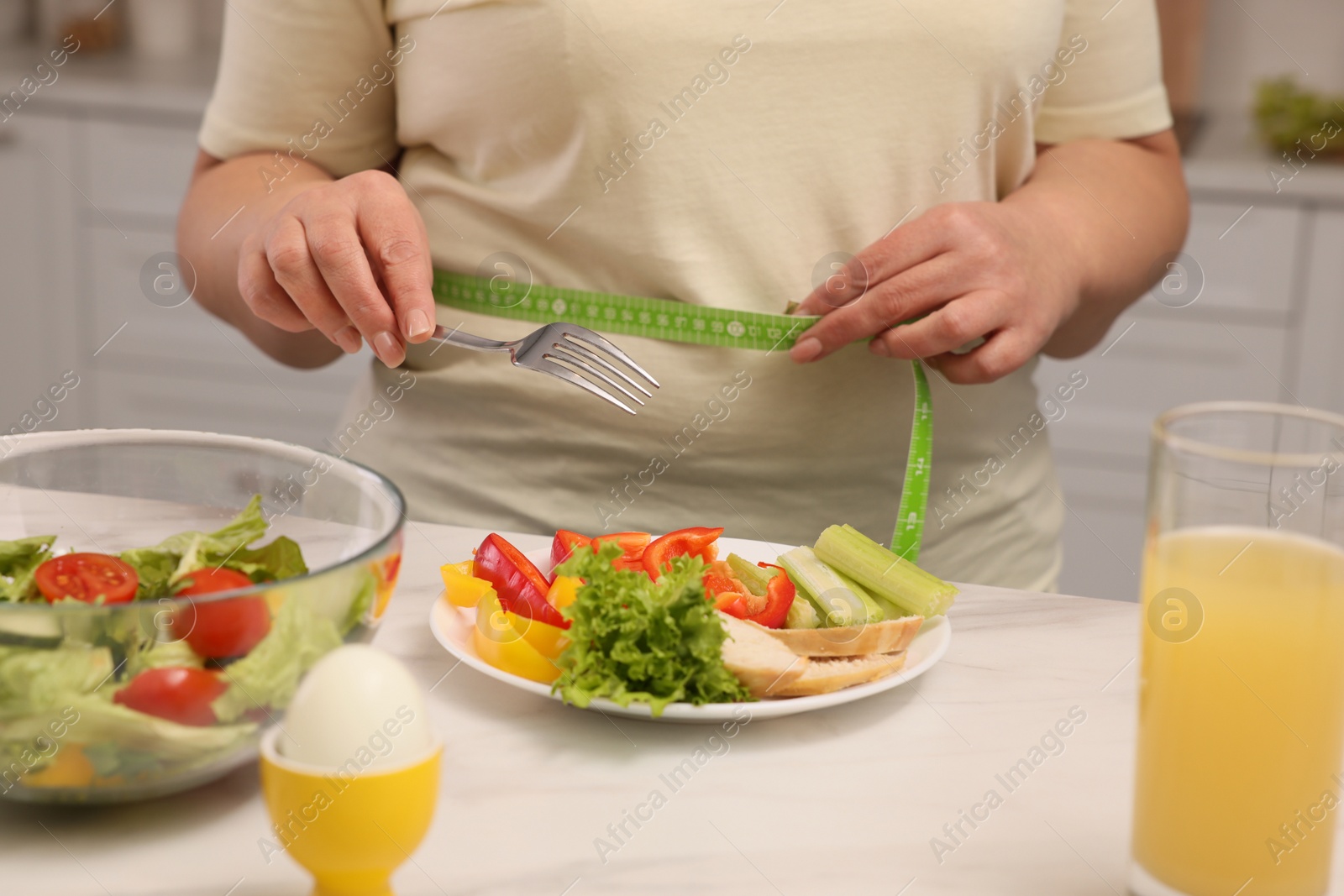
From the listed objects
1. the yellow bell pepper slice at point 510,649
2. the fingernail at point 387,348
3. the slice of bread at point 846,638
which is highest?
the fingernail at point 387,348

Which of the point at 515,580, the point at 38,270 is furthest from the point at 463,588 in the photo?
the point at 38,270

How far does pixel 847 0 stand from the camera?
1.28m

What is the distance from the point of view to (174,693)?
25.9 inches

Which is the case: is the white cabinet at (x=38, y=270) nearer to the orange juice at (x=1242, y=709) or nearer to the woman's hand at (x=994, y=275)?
the woman's hand at (x=994, y=275)

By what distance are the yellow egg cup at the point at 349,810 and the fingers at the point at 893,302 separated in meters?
0.68

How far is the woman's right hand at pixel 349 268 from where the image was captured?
1060 mm

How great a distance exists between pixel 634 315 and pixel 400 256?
0.31m

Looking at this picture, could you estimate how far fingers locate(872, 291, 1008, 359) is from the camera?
118 centimetres

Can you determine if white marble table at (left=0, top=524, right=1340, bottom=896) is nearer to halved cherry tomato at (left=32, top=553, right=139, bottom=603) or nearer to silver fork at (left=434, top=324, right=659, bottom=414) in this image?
halved cherry tomato at (left=32, top=553, right=139, bottom=603)

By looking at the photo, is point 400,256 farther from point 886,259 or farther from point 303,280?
point 886,259

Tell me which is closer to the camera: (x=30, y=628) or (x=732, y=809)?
(x=30, y=628)

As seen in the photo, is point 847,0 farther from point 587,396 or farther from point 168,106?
point 168,106

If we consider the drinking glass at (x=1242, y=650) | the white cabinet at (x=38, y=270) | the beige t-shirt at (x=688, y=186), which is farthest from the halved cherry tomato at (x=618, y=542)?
the white cabinet at (x=38, y=270)

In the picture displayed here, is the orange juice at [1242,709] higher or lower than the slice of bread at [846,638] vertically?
higher
